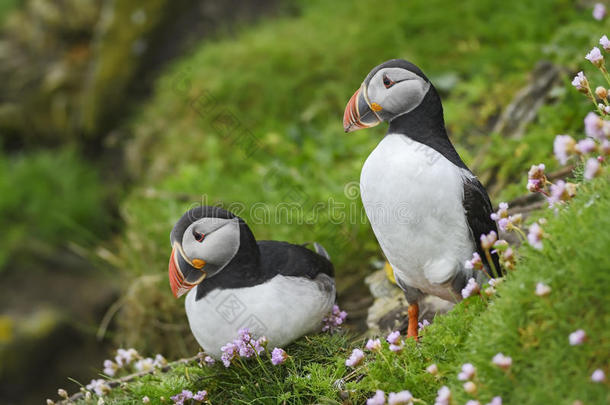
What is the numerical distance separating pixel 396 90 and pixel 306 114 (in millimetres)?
3740

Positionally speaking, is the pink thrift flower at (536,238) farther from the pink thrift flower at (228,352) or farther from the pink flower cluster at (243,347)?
the pink thrift flower at (228,352)

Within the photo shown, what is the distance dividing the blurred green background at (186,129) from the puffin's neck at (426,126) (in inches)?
57.9

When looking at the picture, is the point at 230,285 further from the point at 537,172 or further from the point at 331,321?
the point at 537,172

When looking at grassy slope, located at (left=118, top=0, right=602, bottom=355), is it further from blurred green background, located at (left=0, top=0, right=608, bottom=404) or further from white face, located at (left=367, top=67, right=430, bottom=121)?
white face, located at (left=367, top=67, right=430, bottom=121)

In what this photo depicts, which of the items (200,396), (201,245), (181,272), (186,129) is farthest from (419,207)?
(186,129)

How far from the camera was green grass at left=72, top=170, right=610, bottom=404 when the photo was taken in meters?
1.90

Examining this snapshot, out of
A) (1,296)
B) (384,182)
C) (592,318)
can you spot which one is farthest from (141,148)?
(592,318)

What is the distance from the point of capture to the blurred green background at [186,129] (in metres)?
4.64

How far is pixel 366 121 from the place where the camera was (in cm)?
278

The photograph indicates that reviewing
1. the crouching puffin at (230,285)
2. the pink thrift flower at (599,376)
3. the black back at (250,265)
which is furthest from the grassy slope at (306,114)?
the pink thrift flower at (599,376)

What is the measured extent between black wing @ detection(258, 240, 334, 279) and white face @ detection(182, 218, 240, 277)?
20cm

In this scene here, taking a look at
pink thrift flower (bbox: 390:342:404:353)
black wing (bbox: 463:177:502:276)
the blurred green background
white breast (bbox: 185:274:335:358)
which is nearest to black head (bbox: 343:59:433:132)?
black wing (bbox: 463:177:502:276)

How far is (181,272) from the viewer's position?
108 inches

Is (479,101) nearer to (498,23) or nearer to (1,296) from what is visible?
(498,23)
